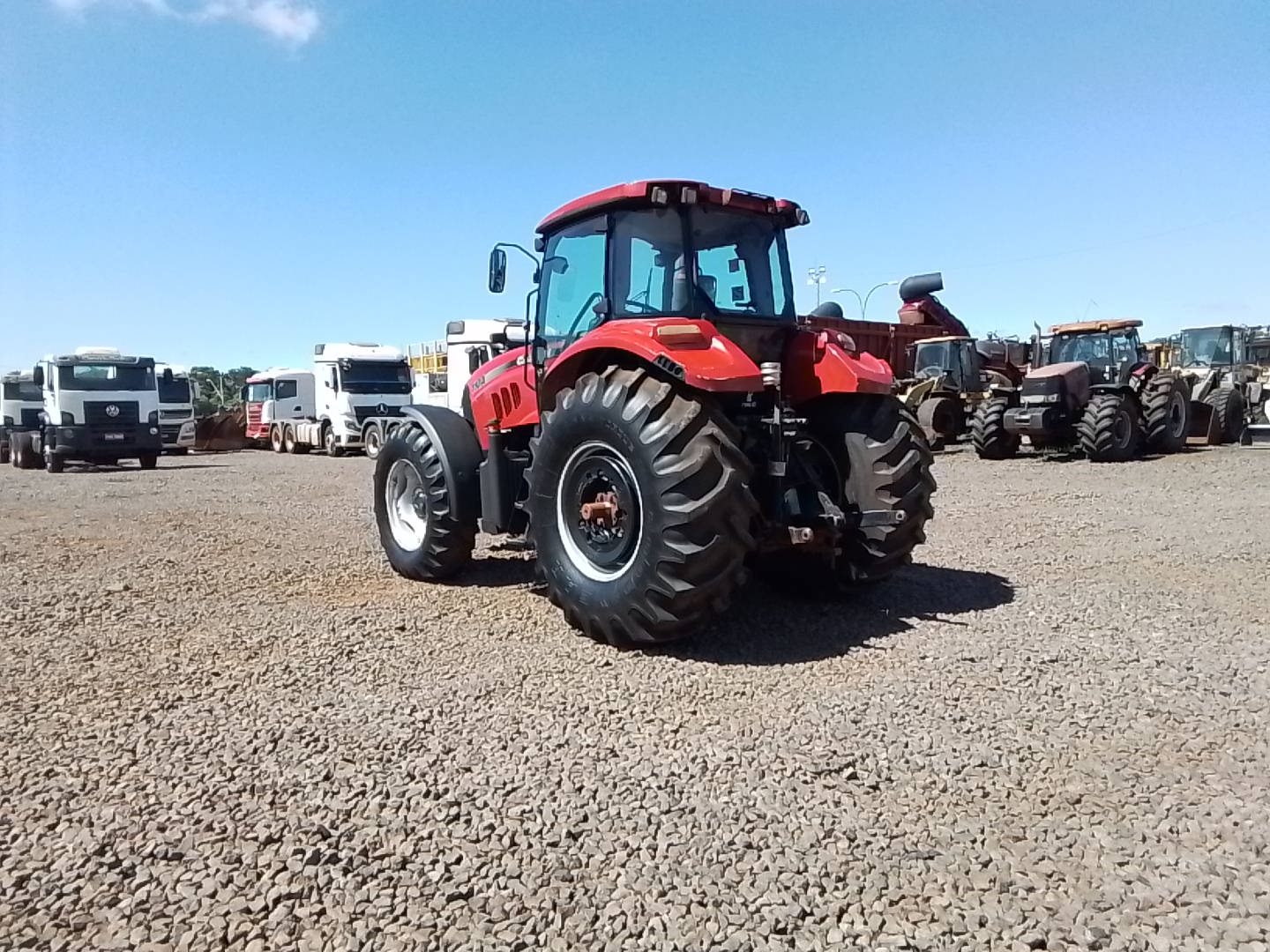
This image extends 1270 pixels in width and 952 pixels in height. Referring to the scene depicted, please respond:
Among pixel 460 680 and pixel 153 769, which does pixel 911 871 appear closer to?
pixel 460 680

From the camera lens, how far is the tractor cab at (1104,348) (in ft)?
56.5

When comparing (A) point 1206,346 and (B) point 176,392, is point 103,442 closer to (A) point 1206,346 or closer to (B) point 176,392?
(B) point 176,392

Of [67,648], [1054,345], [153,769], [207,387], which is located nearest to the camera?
[153,769]

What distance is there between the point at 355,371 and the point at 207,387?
131 ft

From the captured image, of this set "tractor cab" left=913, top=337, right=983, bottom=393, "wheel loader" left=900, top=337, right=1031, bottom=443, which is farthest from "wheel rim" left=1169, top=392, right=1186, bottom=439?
"tractor cab" left=913, top=337, right=983, bottom=393

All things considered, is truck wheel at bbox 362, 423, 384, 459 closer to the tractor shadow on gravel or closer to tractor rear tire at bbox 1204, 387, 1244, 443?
the tractor shadow on gravel

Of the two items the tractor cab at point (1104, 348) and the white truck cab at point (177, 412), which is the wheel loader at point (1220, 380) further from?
the white truck cab at point (177, 412)

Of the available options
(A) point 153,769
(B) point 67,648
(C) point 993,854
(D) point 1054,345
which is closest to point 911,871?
(C) point 993,854

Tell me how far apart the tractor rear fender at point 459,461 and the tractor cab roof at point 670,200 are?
1.62 m

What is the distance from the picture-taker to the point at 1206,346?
2131 centimetres

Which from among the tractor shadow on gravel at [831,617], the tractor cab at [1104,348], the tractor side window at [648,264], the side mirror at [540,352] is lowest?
the tractor shadow on gravel at [831,617]

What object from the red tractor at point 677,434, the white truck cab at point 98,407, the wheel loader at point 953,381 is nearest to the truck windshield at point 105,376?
the white truck cab at point 98,407

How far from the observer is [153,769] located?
3389mm

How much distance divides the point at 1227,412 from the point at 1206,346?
3048 millimetres
